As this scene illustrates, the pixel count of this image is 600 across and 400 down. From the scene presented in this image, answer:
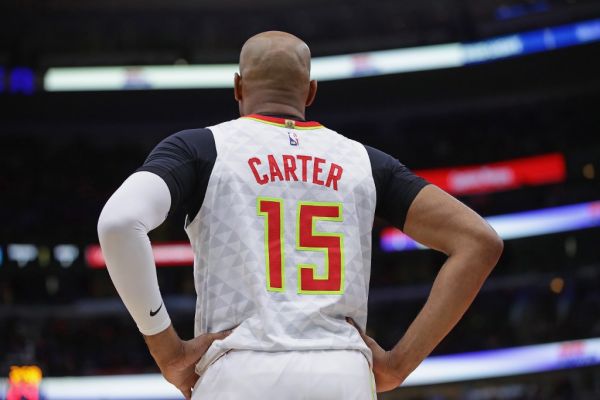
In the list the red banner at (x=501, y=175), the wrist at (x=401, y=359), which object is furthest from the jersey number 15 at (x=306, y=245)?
the red banner at (x=501, y=175)

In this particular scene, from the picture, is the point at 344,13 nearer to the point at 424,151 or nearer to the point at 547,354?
the point at 424,151

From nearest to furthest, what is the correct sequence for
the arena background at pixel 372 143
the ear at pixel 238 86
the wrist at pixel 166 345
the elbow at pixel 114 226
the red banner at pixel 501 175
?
the elbow at pixel 114 226 → the wrist at pixel 166 345 → the ear at pixel 238 86 → the arena background at pixel 372 143 → the red banner at pixel 501 175

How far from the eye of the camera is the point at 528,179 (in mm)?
22266

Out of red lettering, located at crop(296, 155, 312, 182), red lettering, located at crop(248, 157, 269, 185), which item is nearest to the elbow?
red lettering, located at crop(248, 157, 269, 185)

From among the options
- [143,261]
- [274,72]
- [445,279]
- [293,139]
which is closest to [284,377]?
[143,261]

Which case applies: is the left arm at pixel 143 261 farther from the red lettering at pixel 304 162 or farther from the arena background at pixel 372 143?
the arena background at pixel 372 143

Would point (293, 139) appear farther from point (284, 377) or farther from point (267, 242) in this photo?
point (284, 377)

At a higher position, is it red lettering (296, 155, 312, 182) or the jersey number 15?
red lettering (296, 155, 312, 182)

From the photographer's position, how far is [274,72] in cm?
272

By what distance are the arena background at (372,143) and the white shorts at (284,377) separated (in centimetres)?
1751

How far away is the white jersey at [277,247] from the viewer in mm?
2434

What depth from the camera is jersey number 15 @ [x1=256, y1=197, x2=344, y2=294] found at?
8.11 feet

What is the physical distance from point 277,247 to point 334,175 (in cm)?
30

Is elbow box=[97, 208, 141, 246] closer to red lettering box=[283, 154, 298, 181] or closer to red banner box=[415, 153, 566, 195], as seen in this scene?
red lettering box=[283, 154, 298, 181]
